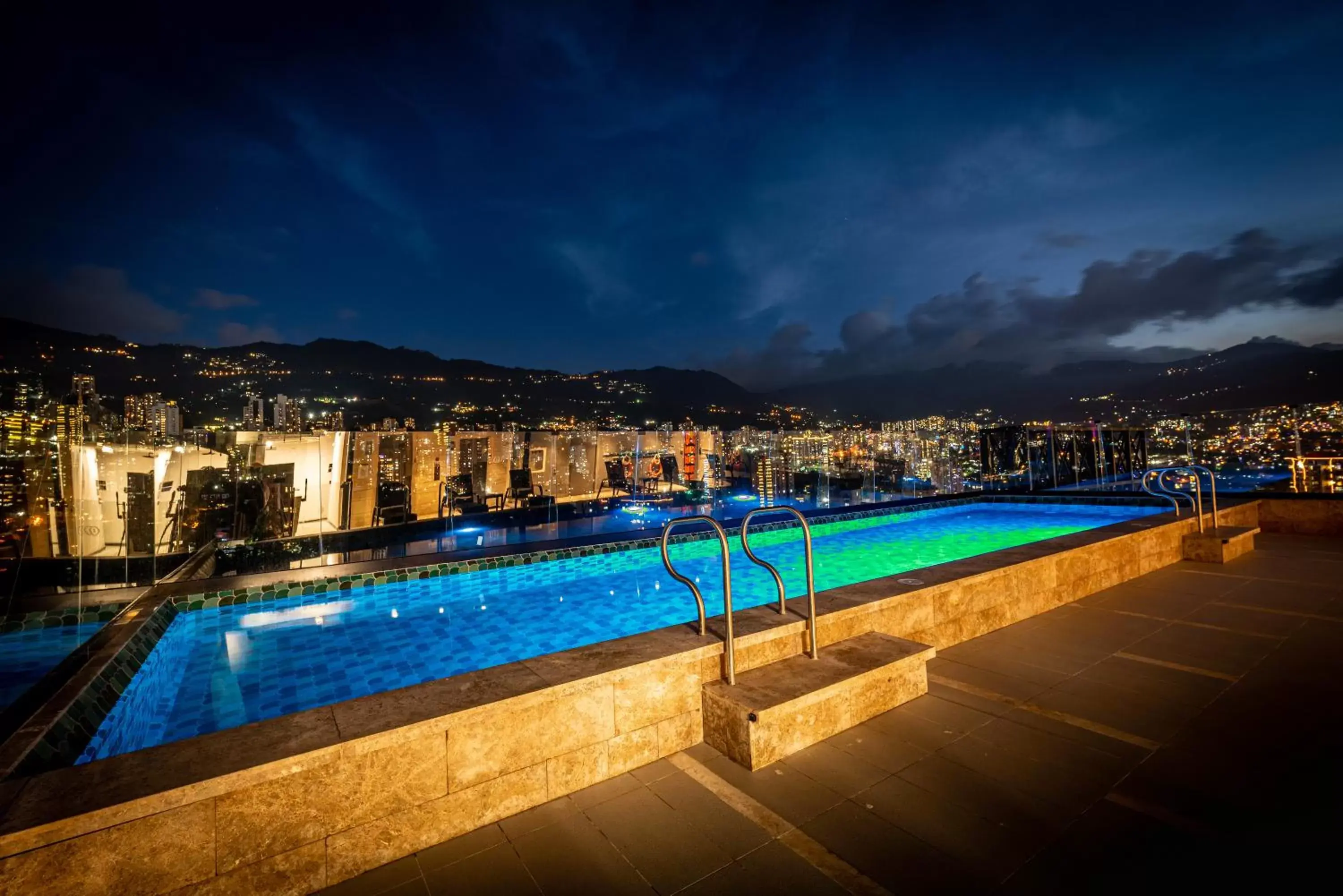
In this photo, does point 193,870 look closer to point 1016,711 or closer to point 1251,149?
point 1016,711

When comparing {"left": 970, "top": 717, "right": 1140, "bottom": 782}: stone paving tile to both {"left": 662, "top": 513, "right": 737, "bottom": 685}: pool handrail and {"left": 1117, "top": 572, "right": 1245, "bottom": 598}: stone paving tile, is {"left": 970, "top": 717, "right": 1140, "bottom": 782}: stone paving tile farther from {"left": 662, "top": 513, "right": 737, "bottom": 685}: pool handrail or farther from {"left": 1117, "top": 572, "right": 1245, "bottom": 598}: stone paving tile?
{"left": 1117, "top": 572, "right": 1245, "bottom": 598}: stone paving tile

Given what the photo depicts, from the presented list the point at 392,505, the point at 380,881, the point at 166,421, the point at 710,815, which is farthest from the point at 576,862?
the point at 166,421

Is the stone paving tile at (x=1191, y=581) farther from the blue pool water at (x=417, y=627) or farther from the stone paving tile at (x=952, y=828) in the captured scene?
the stone paving tile at (x=952, y=828)

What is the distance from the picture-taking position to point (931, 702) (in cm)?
277

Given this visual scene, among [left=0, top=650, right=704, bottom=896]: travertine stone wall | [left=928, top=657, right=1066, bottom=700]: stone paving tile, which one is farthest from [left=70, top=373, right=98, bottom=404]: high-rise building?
[left=928, top=657, right=1066, bottom=700]: stone paving tile

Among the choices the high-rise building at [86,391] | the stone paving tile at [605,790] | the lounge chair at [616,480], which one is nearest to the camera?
the stone paving tile at [605,790]

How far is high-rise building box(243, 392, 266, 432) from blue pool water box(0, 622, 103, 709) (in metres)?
4.00

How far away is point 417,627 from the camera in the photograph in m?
4.78

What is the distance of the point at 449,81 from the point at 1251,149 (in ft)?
81.7

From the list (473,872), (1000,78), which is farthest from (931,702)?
(1000,78)

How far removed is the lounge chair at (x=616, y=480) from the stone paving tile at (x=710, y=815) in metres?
9.93

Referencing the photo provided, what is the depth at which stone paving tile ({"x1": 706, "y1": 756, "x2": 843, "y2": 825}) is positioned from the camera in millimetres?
1948

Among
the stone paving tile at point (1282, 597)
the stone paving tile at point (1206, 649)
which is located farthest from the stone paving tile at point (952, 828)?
the stone paving tile at point (1282, 597)

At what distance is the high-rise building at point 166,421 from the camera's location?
23.7 feet
